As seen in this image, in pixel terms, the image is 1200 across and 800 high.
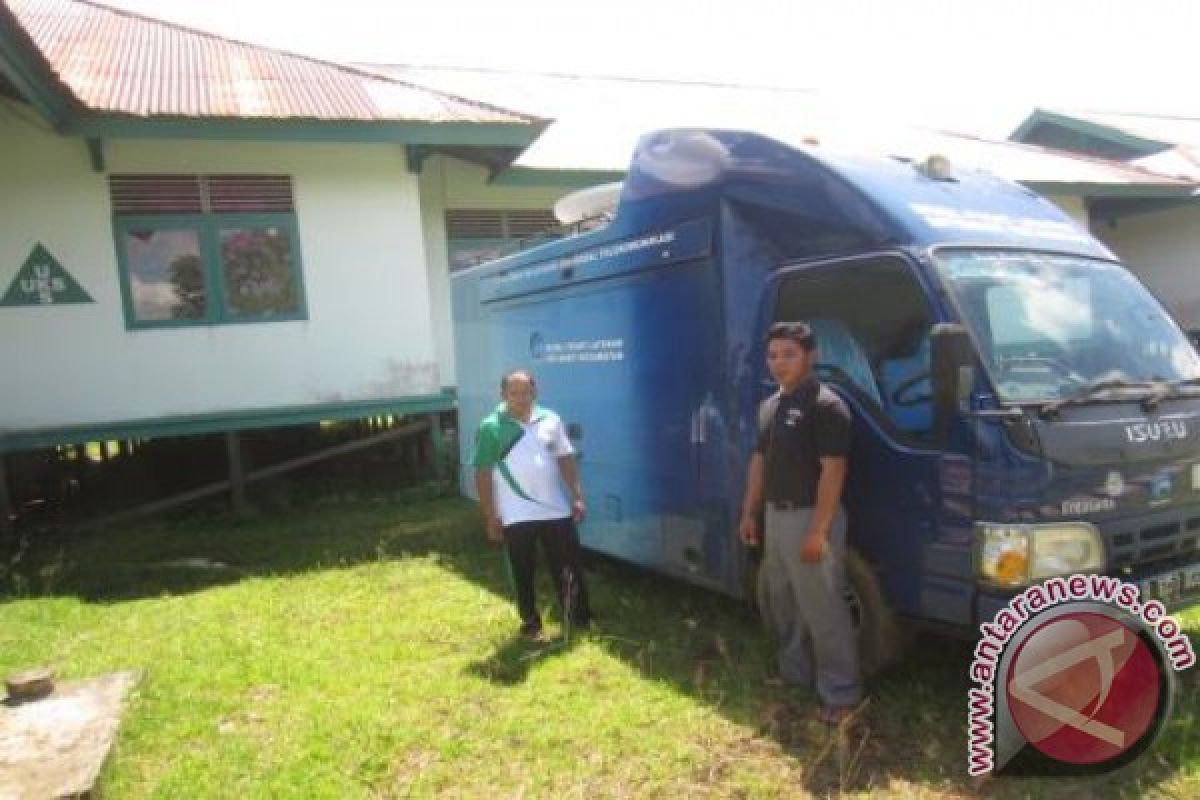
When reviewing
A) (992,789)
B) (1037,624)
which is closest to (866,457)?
(1037,624)

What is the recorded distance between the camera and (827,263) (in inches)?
164

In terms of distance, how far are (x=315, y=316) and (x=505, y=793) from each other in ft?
24.9

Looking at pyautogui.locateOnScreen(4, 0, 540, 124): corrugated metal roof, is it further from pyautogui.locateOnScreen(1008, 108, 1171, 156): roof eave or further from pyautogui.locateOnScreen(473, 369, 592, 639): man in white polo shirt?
pyautogui.locateOnScreen(1008, 108, 1171, 156): roof eave

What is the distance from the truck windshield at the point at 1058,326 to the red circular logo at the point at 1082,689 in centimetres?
90

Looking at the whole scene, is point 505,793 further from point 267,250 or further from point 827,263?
point 267,250

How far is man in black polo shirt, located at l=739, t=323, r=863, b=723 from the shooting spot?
380 cm

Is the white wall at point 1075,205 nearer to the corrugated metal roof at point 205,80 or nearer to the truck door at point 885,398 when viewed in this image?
the corrugated metal roof at point 205,80

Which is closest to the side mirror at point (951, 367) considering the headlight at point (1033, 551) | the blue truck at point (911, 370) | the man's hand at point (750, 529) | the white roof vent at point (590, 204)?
the blue truck at point (911, 370)

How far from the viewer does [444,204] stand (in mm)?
11797

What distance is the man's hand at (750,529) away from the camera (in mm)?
4340

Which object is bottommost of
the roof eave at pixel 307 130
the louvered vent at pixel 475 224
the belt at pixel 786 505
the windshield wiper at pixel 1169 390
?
the belt at pixel 786 505

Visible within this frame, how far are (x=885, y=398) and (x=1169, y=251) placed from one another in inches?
601

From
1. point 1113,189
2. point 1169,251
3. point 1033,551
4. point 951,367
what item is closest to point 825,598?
point 1033,551
